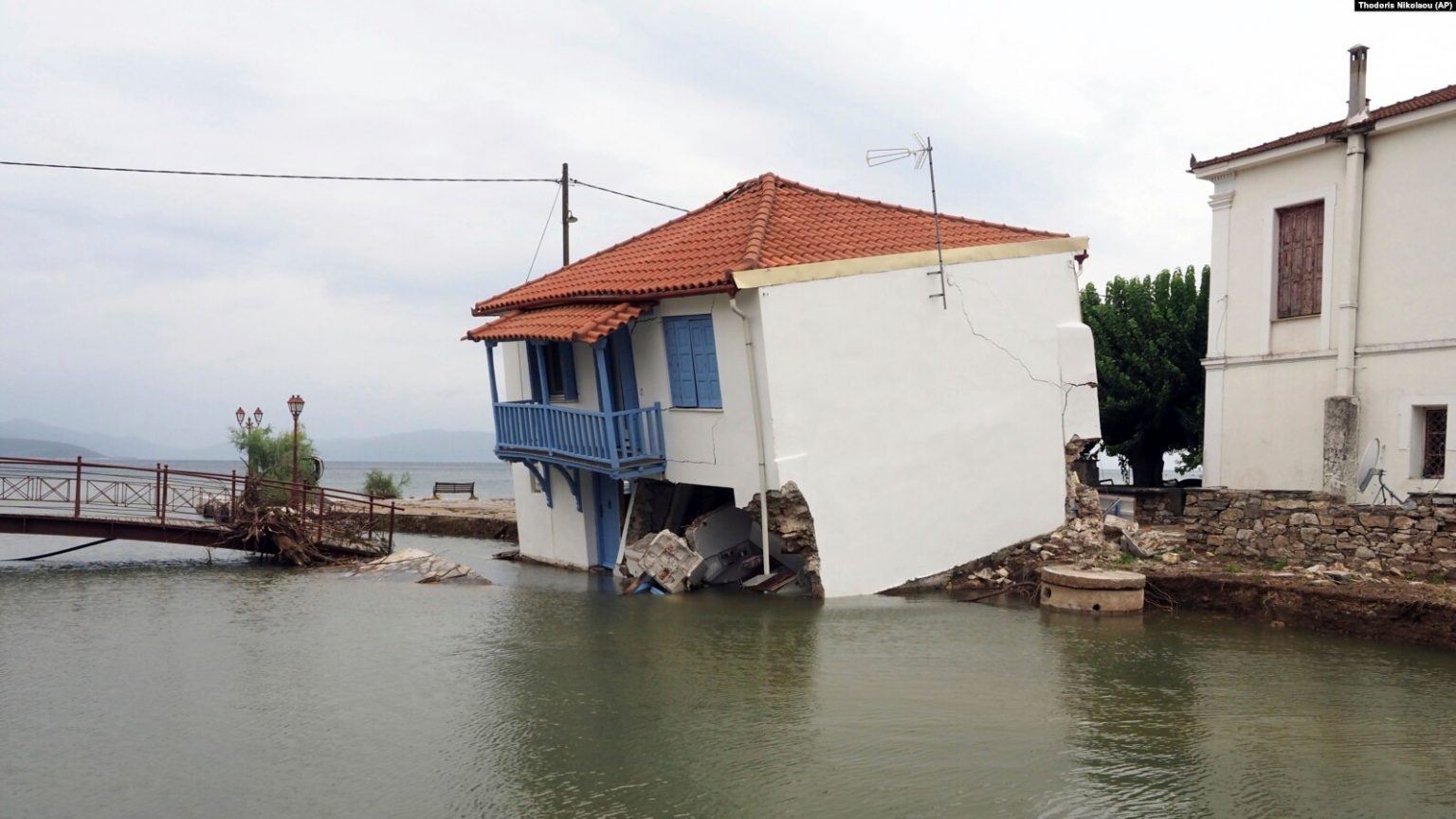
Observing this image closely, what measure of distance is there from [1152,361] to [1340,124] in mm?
8378

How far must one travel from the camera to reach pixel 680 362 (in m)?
16.5

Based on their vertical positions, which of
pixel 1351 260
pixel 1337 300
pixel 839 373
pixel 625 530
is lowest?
pixel 625 530

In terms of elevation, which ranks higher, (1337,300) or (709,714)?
(1337,300)

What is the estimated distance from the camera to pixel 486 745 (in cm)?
939

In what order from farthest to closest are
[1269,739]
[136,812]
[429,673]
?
[429,673]
[1269,739]
[136,812]

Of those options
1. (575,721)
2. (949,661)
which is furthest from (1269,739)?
(575,721)

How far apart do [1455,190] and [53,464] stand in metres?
22.8

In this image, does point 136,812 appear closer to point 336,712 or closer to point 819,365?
point 336,712

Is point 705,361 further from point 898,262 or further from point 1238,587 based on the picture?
point 1238,587

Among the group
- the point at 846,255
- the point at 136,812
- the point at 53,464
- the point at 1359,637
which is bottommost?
the point at 1359,637

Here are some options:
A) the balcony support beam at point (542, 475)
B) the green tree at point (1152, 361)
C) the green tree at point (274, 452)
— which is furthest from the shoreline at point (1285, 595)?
the green tree at point (274, 452)

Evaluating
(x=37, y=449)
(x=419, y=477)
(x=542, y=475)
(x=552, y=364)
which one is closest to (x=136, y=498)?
(x=542, y=475)

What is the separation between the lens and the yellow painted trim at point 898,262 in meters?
14.7

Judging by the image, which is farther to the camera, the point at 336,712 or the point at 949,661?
the point at 949,661
